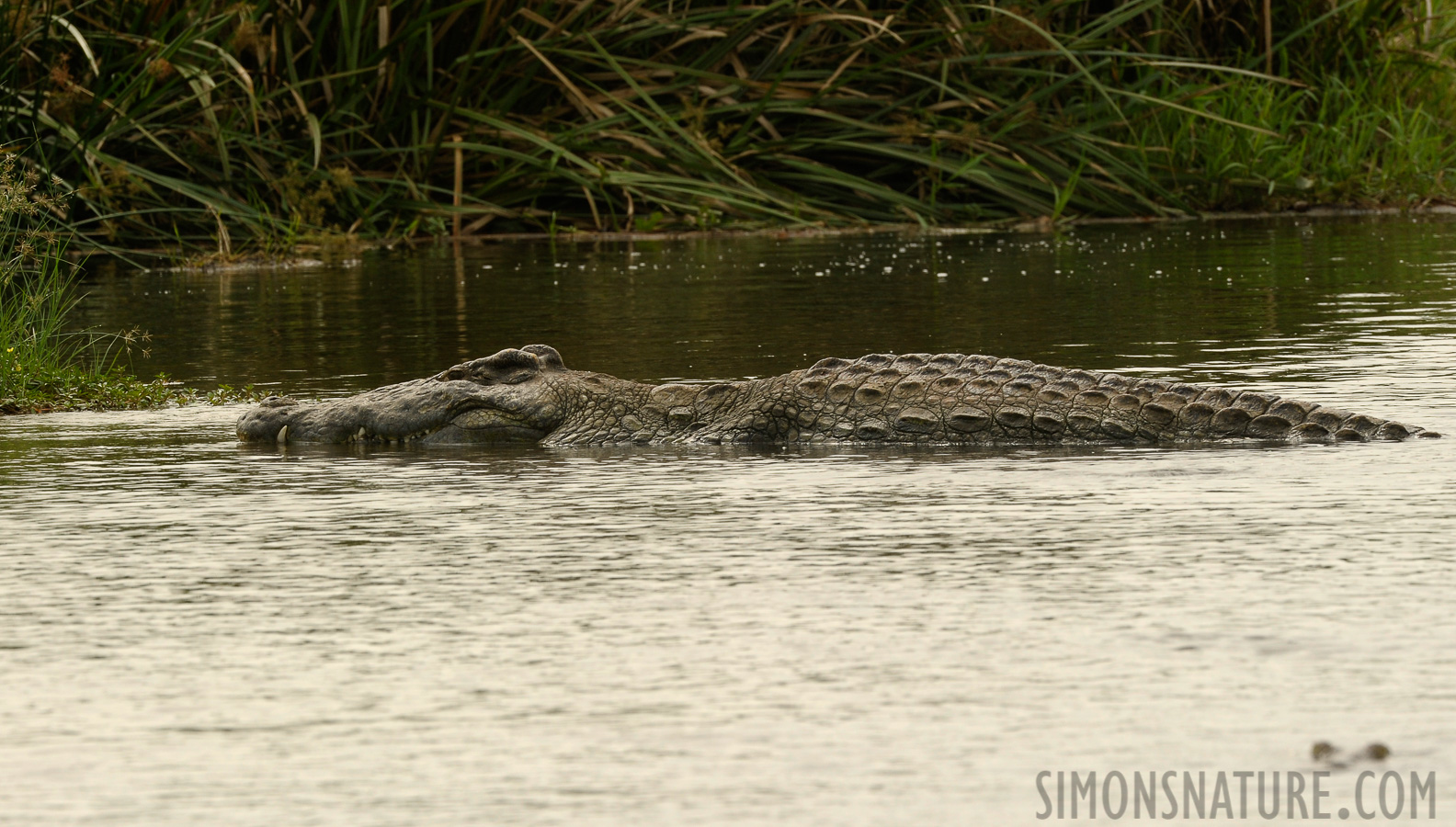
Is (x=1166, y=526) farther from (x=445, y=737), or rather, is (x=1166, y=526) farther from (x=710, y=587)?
(x=445, y=737)

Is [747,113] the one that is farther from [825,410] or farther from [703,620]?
[703,620]

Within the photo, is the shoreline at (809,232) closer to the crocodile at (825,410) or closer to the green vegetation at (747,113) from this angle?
the green vegetation at (747,113)

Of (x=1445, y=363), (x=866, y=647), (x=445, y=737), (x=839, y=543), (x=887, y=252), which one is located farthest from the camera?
(x=887, y=252)

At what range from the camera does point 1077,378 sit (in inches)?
256

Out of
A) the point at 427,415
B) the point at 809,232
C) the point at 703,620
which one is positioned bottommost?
the point at 703,620

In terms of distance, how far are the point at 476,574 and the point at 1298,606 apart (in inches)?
65.8

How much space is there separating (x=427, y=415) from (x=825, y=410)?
4.20 feet

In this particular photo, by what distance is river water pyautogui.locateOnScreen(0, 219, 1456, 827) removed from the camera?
301cm

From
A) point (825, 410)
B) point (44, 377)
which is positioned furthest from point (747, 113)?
point (825, 410)

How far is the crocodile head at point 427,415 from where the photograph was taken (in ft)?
22.1

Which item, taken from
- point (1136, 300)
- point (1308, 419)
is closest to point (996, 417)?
point (1308, 419)

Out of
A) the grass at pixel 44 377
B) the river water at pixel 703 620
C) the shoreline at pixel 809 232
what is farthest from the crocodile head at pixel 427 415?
the shoreline at pixel 809 232

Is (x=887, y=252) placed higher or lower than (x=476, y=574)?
higher

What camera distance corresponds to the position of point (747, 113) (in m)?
19.0
